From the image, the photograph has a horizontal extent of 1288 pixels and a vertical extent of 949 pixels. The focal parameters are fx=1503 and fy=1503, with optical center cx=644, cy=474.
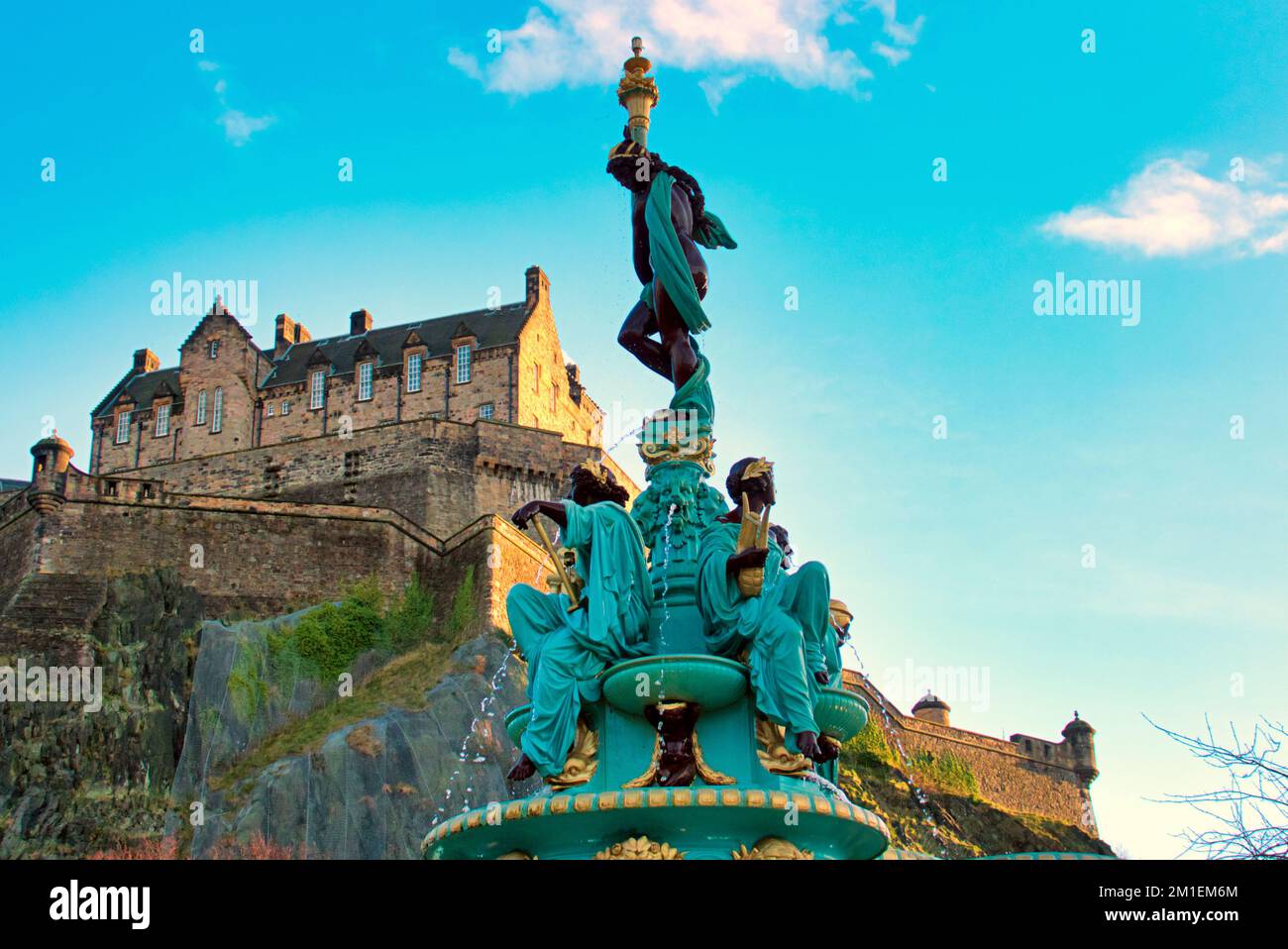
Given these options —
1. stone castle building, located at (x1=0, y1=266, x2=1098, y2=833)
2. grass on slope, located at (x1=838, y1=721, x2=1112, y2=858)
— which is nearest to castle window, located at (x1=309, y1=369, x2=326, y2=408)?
stone castle building, located at (x1=0, y1=266, x2=1098, y2=833)

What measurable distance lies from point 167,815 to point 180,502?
37.3ft

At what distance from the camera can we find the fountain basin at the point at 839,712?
352 inches

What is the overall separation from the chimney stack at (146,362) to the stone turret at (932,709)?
120ft

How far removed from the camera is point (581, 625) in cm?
895

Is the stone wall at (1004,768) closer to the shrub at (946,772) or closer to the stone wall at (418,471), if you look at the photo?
the shrub at (946,772)

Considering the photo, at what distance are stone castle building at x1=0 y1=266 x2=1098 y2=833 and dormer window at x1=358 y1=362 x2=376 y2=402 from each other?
0.05 metres

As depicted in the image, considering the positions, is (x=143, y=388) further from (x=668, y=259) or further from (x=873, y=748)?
(x=668, y=259)

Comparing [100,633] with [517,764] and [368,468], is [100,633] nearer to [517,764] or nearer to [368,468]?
[368,468]

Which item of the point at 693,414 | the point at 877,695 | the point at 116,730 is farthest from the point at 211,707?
Result: the point at 693,414

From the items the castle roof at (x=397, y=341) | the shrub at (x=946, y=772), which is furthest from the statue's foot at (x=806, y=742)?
the castle roof at (x=397, y=341)

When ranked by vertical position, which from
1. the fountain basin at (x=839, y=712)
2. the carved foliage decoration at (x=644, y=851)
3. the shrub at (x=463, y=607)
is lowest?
the carved foliage decoration at (x=644, y=851)

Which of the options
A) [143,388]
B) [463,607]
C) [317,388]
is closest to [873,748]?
[463,607]
